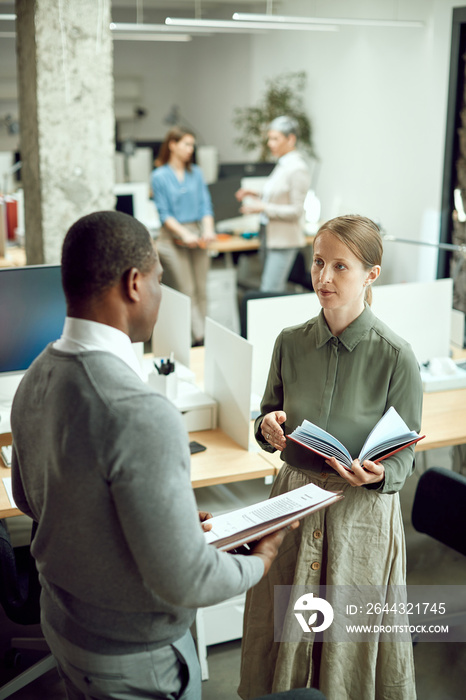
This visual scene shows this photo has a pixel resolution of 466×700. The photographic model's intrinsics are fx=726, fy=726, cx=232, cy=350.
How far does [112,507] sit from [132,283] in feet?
1.12

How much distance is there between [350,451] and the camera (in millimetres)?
1786

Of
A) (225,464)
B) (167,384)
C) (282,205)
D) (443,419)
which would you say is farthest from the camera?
(282,205)

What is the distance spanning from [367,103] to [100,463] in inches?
256

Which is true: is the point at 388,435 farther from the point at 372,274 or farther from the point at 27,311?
the point at 27,311

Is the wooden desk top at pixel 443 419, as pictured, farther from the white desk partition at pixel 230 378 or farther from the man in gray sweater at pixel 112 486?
the man in gray sweater at pixel 112 486

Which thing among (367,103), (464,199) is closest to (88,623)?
(464,199)

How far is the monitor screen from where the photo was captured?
252 centimetres

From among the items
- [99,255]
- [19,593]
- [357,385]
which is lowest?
[19,593]

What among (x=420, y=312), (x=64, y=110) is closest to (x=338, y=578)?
(x=420, y=312)

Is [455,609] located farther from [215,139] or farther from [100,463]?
[215,139]

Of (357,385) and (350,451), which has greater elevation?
(357,385)

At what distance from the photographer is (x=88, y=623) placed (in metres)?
1.19

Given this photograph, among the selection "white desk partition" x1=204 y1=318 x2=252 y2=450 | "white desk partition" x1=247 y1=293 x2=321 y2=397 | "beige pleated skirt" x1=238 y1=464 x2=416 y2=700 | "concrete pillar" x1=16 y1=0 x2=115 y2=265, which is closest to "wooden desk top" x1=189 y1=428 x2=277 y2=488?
"white desk partition" x1=204 y1=318 x2=252 y2=450

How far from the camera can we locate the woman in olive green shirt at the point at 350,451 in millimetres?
1766
